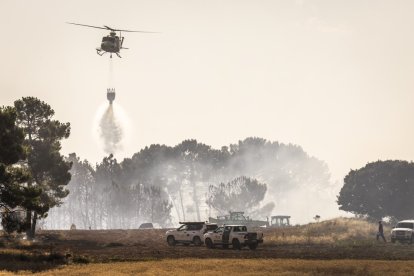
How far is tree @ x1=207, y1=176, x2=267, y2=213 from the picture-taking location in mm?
131125

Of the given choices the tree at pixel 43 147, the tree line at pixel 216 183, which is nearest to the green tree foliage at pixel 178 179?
the tree line at pixel 216 183

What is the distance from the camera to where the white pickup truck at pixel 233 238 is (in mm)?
40625

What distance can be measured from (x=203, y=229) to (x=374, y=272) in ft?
69.8

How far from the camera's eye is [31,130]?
56969mm

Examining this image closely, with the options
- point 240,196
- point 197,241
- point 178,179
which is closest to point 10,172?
point 197,241

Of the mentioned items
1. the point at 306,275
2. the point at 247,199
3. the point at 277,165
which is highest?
the point at 277,165

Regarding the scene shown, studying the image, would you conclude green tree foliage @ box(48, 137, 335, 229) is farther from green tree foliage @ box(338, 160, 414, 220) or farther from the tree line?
green tree foliage @ box(338, 160, 414, 220)

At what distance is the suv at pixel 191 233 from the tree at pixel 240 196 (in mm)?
85366

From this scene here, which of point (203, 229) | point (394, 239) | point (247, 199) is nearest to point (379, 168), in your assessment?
point (247, 199)

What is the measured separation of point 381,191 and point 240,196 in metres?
37.5

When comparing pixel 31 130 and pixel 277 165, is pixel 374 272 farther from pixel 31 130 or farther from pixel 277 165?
pixel 277 165

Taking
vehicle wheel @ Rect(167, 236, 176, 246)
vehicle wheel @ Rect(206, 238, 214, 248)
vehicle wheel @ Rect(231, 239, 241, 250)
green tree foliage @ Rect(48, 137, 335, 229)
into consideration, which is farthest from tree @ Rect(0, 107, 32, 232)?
green tree foliage @ Rect(48, 137, 335, 229)

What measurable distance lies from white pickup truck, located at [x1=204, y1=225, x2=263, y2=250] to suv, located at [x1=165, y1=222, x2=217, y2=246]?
1.65 m

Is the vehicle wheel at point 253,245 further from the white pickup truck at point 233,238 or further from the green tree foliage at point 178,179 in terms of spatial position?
the green tree foliage at point 178,179
